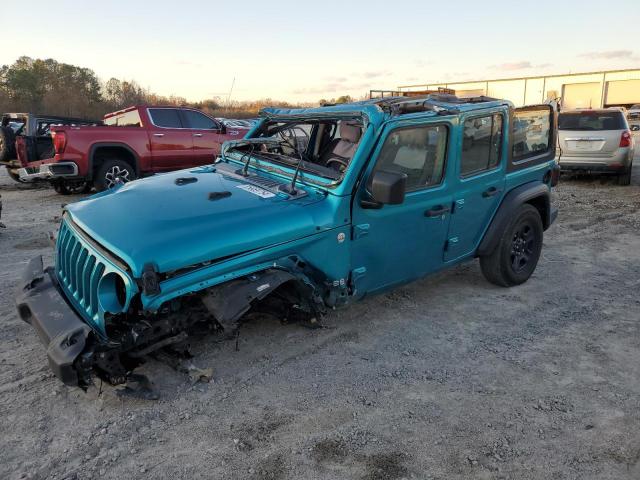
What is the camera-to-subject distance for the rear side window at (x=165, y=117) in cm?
993

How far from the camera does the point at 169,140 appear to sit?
996cm

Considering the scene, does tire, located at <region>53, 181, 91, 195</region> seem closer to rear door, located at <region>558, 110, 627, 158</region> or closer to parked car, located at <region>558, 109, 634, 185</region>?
parked car, located at <region>558, 109, 634, 185</region>

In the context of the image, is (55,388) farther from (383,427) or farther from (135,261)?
(383,427)

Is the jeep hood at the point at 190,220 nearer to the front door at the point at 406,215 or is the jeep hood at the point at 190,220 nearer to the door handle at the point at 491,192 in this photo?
the front door at the point at 406,215

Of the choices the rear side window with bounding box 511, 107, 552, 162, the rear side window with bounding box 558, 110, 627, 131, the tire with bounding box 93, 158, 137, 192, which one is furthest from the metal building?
the rear side window with bounding box 511, 107, 552, 162

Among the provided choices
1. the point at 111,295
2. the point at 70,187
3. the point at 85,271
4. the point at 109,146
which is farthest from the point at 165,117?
the point at 111,295

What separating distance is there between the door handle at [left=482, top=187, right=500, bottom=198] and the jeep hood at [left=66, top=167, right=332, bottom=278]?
1.79m

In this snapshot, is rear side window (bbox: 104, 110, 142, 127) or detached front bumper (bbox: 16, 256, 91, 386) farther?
rear side window (bbox: 104, 110, 142, 127)

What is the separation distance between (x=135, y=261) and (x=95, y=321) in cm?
55

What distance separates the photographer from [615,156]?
1030 centimetres

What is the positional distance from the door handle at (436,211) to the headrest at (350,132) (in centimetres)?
83

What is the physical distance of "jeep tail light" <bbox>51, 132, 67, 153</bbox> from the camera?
8617mm

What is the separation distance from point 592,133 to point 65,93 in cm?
3588

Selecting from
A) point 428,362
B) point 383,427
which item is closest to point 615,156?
point 428,362
